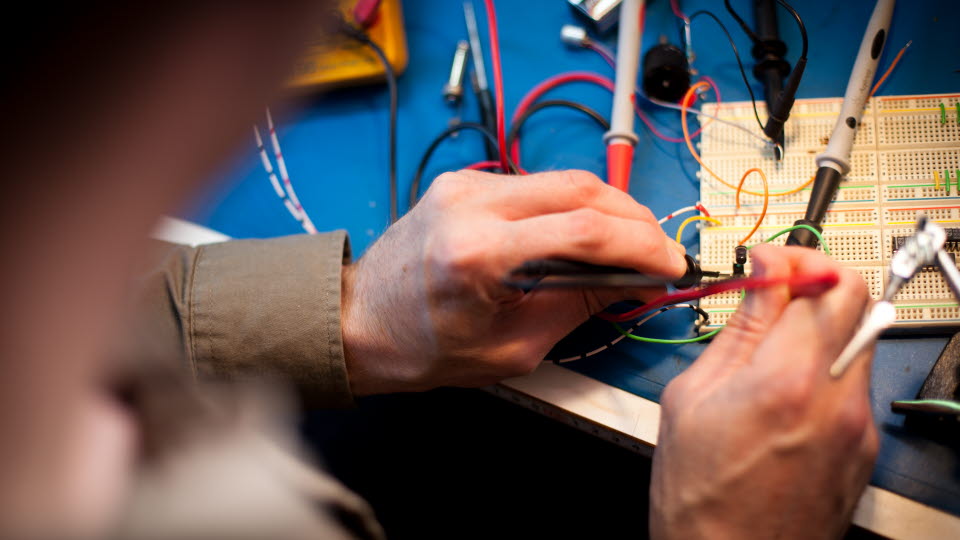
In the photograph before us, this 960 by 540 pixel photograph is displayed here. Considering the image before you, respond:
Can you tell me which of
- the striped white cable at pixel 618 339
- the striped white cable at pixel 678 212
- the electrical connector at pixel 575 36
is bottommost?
the striped white cable at pixel 618 339

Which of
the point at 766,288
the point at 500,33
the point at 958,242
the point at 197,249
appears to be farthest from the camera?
the point at 500,33

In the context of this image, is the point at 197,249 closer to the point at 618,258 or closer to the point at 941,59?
the point at 618,258

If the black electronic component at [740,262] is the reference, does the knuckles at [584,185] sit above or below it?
above

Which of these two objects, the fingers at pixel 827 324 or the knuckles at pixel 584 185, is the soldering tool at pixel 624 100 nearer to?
the knuckles at pixel 584 185

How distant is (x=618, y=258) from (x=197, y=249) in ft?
2.58

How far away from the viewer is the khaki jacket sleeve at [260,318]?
100 cm

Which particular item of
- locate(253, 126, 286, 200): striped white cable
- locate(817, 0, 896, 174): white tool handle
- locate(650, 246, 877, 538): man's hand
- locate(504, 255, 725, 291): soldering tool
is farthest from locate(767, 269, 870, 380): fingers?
locate(253, 126, 286, 200): striped white cable

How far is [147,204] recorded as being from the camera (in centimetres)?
38

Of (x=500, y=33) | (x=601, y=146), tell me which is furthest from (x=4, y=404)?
(x=500, y=33)

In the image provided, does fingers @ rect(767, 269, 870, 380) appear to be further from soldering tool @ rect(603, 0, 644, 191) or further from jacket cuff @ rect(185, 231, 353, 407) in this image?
jacket cuff @ rect(185, 231, 353, 407)

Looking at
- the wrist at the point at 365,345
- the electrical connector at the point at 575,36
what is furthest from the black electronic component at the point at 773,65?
the wrist at the point at 365,345

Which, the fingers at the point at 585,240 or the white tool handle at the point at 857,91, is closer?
the fingers at the point at 585,240

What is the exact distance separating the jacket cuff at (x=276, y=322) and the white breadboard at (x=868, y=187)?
683 mm

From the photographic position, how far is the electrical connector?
4.33 ft
